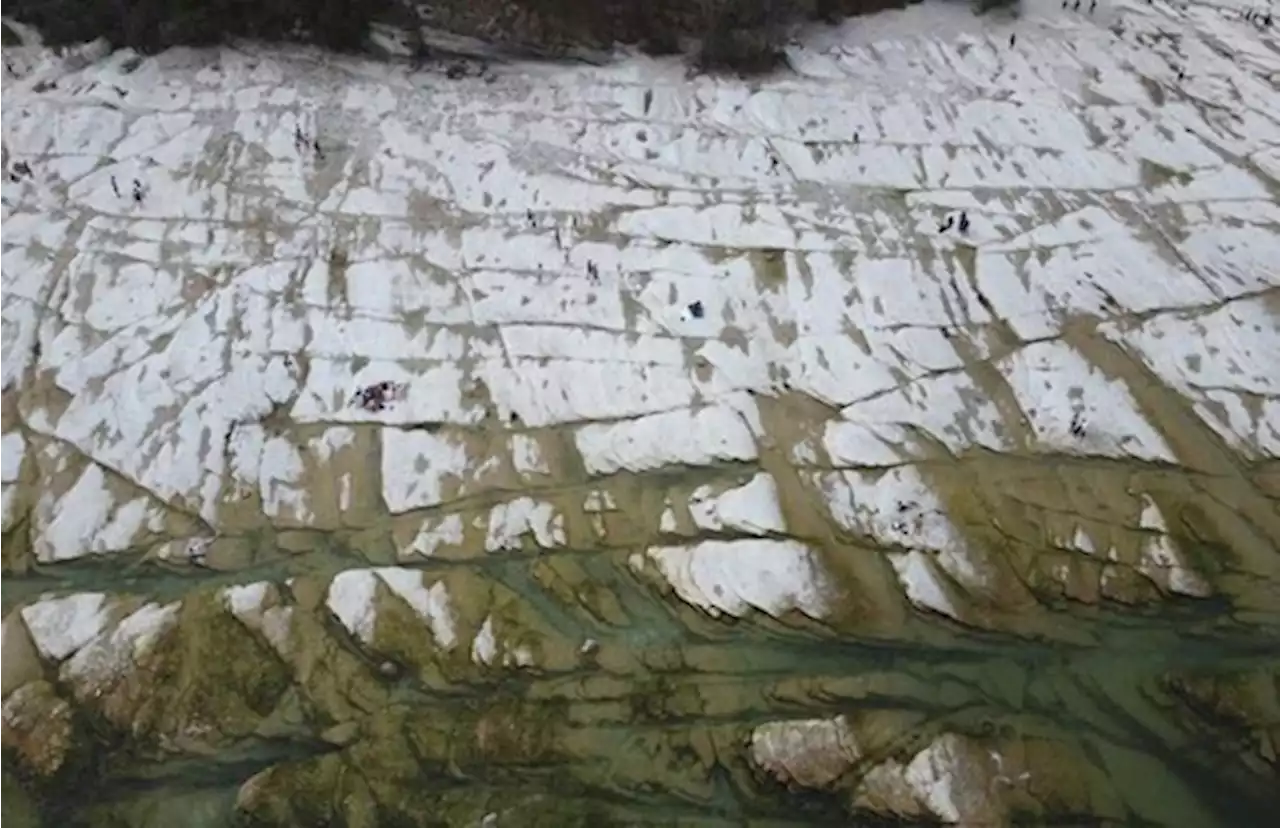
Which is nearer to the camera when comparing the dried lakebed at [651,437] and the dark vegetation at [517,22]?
the dried lakebed at [651,437]

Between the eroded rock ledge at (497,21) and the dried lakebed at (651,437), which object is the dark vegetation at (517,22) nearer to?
the eroded rock ledge at (497,21)

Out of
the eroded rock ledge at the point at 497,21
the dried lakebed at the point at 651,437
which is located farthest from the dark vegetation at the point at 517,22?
the dried lakebed at the point at 651,437

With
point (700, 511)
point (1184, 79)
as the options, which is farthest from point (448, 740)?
point (1184, 79)

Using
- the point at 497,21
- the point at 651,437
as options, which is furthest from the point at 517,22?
the point at 651,437

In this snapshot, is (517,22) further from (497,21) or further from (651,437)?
(651,437)

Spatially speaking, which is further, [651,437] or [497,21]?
[497,21]

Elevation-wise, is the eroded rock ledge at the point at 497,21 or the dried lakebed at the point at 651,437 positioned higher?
the eroded rock ledge at the point at 497,21

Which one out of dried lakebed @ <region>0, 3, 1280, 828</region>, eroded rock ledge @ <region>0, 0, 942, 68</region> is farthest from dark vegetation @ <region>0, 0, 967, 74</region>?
dried lakebed @ <region>0, 3, 1280, 828</region>
